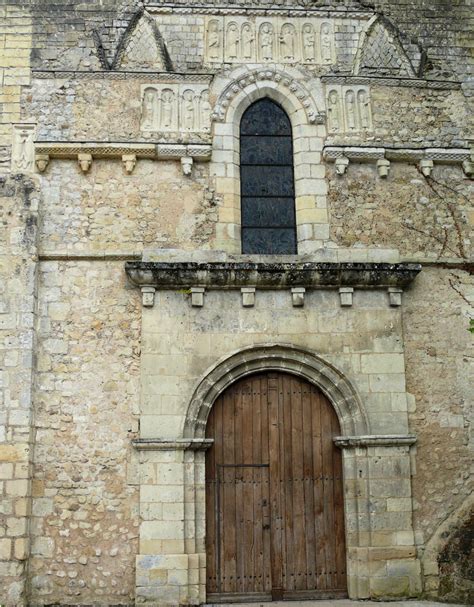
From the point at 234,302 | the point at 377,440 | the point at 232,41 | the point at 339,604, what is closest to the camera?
the point at 339,604

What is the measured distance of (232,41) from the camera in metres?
9.88

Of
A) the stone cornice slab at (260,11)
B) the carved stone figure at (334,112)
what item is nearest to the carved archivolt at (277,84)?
the carved stone figure at (334,112)

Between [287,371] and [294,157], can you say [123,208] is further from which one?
[287,371]

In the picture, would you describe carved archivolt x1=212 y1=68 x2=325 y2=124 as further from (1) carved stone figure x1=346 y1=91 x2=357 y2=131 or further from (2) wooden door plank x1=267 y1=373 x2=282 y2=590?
(2) wooden door plank x1=267 y1=373 x2=282 y2=590

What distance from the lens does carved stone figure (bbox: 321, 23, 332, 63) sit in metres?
9.94

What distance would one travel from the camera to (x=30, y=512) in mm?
8445

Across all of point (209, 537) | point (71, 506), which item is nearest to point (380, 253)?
point (209, 537)

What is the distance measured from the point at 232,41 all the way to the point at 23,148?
289cm

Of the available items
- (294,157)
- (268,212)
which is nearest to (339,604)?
(268,212)

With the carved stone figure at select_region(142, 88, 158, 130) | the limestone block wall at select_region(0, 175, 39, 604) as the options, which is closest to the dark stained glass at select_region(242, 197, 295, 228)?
the carved stone figure at select_region(142, 88, 158, 130)

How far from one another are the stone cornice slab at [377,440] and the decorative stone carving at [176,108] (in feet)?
13.0

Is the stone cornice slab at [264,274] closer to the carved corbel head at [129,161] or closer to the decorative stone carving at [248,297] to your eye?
the decorative stone carving at [248,297]

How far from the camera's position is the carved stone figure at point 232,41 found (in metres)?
9.83

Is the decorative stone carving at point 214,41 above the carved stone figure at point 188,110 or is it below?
above
